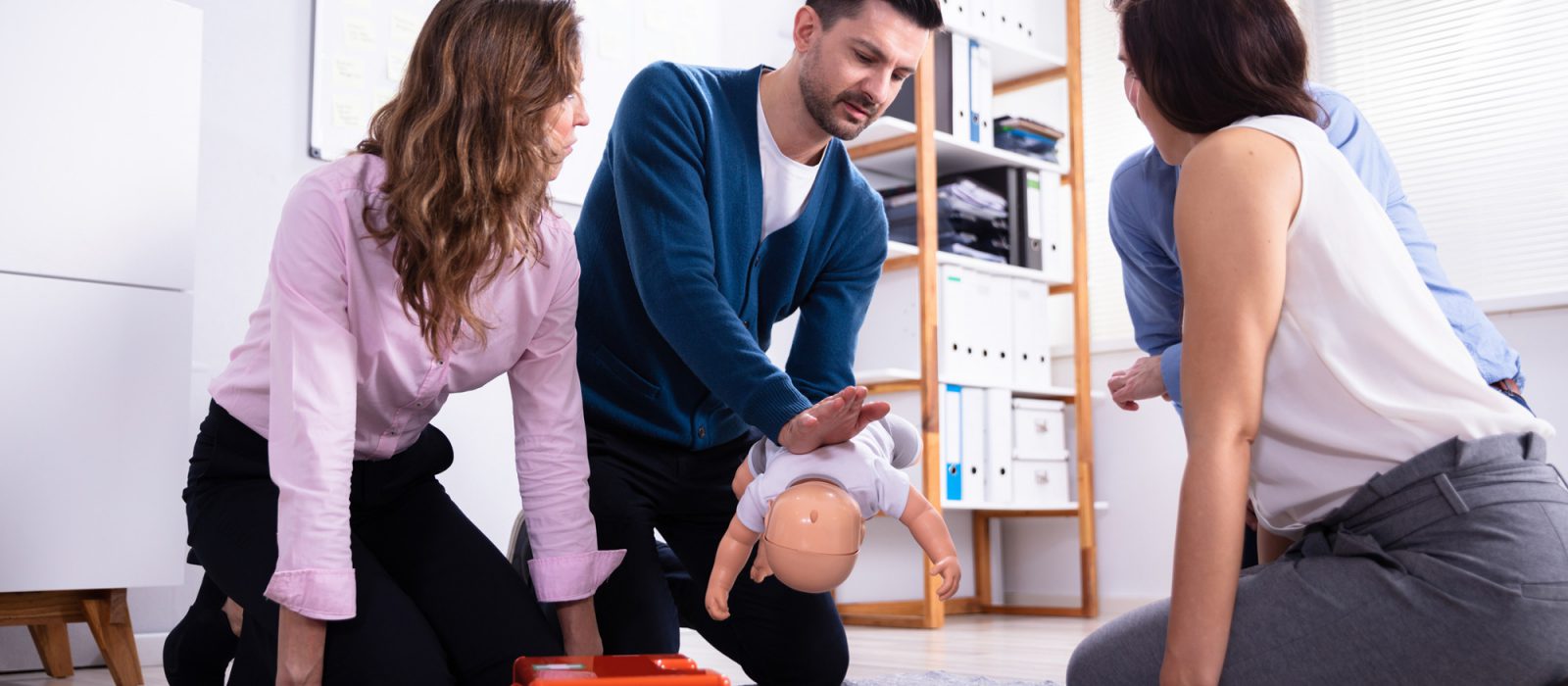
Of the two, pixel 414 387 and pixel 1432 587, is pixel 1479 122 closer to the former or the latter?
pixel 1432 587

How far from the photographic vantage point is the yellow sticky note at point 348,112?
296 cm

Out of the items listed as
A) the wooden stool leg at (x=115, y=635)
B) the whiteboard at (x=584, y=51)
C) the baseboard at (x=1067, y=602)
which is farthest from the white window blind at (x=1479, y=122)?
the wooden stool leg at (x=115, y=635)

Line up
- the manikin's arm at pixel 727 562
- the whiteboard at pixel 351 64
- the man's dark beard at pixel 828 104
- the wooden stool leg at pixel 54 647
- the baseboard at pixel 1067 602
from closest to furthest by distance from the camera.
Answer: the manikin's arm at pixel 727 562 → the man's dark beard at pixel 828 104 → the wooden stool leg at pixel 54 647 → the whiteboard at pixel 351 64 → the baseboard at pixel 1067 602

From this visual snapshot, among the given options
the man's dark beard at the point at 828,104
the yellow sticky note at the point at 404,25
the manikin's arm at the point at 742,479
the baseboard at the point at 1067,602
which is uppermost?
the yellow sticky note at the point at 404,25

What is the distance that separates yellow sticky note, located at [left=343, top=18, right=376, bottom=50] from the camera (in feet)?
9.77

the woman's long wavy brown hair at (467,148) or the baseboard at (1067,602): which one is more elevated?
the woman's long wavy brown hair at (467,148)

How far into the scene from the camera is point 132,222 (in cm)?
234

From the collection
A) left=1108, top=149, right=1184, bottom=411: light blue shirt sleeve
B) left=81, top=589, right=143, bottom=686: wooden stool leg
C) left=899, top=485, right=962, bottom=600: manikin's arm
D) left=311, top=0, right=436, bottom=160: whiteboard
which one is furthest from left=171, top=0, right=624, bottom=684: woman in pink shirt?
left=311, top=0, right=436, bottom=160: whiteboard

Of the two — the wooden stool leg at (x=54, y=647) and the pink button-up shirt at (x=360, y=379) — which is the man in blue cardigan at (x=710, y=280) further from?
the wooden stool leg at (x=54, y=647)

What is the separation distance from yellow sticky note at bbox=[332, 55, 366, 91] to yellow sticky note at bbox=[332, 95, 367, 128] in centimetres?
3

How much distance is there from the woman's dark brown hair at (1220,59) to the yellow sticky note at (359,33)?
214 cm

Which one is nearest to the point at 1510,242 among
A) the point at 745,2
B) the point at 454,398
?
the point at 745,2

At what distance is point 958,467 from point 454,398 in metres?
1.57

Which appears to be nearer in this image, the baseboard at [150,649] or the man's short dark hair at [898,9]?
the man's short dark hair at [898,9]
